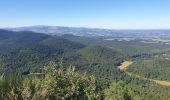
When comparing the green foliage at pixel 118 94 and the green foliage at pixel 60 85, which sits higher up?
the green foliage at pixel 60 85

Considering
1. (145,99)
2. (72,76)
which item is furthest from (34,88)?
(145,99)

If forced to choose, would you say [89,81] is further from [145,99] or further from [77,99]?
[145,99]

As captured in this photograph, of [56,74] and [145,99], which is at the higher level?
[56,74]

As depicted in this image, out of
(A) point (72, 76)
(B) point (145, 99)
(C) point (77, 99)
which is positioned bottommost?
(B) point (145, 99)

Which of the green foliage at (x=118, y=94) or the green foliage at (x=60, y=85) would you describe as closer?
the green foliage at (x=60, y=85)

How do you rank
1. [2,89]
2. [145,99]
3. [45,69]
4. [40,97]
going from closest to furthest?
[40,97] < [2,89] < [45,69] < [145,99]

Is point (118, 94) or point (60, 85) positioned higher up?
point (60, 85)

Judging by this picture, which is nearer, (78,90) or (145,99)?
(78,90)

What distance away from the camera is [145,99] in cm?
10194

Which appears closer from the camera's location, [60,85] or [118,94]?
[60,85]

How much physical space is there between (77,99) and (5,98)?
8420 millimetres

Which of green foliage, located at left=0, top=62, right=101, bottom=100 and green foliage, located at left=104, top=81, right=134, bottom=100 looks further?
green foliage, located at left=104, top=81, right=134, bottom=100

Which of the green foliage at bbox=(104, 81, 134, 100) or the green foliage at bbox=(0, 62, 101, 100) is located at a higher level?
the green foliage at bbox=(0, 62, 101, 100)

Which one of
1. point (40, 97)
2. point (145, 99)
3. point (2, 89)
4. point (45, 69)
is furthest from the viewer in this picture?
point (145, 99)
